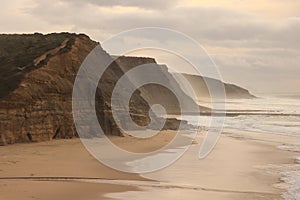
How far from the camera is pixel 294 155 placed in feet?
61.6

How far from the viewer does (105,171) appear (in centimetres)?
1386

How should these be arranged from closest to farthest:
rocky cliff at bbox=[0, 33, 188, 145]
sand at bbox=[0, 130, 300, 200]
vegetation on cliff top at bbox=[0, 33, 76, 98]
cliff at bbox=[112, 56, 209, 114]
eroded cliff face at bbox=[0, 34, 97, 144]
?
sand at bbox=[0, 130, 300, 200] → eroded cliff face at bbox=[0, 34, 97, 144] → rocky cliff at bbox=[0, 33, 188, 145] → vegetation on cliff top at bbox=[0, 33, 76, 98] → cliff at bbox=[112, 56, 209, 114]

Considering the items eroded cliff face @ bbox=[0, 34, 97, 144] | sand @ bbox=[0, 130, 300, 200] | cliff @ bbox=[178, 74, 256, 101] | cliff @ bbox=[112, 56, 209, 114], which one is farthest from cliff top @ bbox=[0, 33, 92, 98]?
cliff @ bbox=[178, 74, 256, 101]

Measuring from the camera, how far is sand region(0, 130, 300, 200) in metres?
10.9

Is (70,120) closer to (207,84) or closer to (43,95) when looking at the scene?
(43,95)

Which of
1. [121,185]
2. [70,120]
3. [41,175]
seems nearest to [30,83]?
[70,120]

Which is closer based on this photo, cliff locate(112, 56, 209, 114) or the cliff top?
the cliff top

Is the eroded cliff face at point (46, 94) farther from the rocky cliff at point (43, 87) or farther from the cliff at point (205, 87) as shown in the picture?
the cliff at point (205, 87)

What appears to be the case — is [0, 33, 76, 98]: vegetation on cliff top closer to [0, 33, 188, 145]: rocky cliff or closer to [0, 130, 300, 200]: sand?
[0, 33, 188, 145]: rocky cliff

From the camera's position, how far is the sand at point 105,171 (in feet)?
35.8

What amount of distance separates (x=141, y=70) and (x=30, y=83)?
100ft

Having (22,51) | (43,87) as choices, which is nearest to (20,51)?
(22,51)

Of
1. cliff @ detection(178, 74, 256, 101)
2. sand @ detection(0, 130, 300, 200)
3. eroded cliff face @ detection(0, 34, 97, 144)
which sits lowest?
sand @ detection(0, 130, 300, 200)

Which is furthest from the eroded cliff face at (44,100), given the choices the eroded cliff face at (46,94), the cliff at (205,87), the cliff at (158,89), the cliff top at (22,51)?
the cliff at (205,87)
